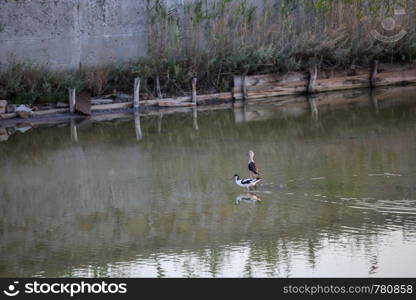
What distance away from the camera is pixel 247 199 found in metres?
12.3

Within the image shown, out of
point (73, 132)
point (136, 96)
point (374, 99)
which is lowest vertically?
point (73, 132)

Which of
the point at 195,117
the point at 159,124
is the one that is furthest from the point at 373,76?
the point at 159,124

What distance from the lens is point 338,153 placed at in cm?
1516

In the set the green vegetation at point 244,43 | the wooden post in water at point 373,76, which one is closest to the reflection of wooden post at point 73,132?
the green vegetation at point 244,43

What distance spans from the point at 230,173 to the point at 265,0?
1149cm

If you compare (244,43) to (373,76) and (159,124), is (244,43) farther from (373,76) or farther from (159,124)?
(159,124)

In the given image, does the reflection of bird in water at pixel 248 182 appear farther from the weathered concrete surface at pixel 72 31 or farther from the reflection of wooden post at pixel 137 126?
the weathered concrete surface at pixel 72 31

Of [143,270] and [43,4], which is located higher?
[43,4]

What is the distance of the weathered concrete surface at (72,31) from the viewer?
74.5 ft

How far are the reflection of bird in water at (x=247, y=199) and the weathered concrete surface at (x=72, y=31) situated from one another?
11607 millimetres

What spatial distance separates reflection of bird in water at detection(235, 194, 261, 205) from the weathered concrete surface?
11607 mm

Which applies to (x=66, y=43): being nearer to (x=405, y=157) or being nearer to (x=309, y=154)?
(x=309, y=154)

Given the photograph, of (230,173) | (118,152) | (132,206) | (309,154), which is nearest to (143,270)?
(132,206)

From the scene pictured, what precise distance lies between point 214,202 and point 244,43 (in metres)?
12.1
